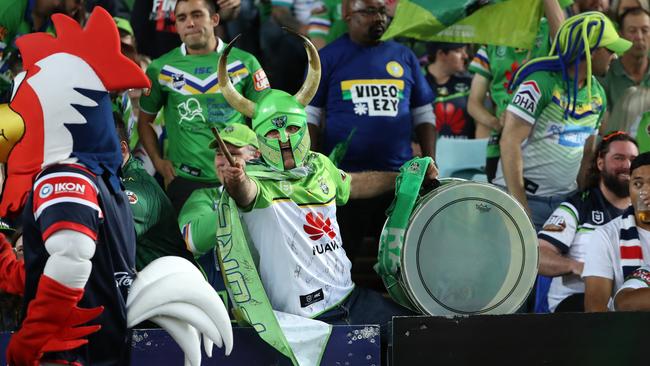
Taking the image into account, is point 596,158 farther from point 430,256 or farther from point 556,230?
point 430,256

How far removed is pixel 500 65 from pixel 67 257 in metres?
4.30

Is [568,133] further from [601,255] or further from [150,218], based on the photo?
[150,218]

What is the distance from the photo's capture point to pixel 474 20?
705 centimetres

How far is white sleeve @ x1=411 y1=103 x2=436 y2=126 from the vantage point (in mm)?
6797

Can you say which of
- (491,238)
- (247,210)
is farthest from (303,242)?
(491,238)

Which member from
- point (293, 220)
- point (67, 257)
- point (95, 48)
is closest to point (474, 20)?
point (293, 220)

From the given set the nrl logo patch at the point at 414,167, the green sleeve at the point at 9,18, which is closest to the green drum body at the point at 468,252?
the nrl logo patch at the point at 414,167

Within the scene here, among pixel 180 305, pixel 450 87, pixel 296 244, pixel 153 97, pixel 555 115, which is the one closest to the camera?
pixel 180 305

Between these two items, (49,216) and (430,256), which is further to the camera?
(430,256)

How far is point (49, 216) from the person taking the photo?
3.85 metres

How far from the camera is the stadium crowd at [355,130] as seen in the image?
536cm

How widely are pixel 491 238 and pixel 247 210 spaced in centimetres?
117

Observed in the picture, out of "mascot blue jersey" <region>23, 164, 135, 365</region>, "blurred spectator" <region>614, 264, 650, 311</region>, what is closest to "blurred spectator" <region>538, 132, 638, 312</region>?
"blurred spectator" <region>614, 264, 650, 311</region>

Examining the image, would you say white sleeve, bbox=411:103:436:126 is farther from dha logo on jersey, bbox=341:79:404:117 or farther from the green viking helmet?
the green viking helmet
